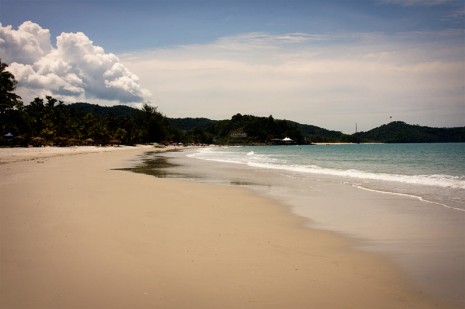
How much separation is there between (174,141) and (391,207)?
150 metres

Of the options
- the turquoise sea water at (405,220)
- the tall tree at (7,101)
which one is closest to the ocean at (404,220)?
the turquoise sea water at (405,220)

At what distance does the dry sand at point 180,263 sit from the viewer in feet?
13.4

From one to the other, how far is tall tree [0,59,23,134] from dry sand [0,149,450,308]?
5196 centimetres

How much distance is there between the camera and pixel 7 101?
52.5 metres

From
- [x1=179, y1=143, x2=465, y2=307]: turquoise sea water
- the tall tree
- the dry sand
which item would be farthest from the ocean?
the tall tree

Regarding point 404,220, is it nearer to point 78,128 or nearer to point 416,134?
point 78,128

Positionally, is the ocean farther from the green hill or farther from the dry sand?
the green hill

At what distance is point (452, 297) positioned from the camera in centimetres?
421

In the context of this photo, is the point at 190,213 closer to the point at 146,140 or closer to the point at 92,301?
the point at 92,301

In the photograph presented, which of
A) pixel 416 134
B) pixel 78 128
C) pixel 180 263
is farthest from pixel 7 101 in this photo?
pixel 416 134

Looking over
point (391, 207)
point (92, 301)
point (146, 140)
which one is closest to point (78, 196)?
point (92, 301)

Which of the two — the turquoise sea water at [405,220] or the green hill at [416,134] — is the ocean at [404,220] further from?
the green hill at [416,134]

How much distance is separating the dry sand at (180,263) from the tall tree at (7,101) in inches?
2046

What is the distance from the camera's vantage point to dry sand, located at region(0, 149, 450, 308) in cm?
407
